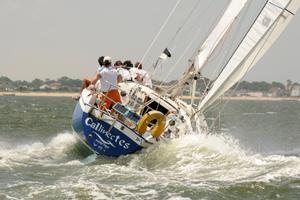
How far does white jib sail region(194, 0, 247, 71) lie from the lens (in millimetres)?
15312

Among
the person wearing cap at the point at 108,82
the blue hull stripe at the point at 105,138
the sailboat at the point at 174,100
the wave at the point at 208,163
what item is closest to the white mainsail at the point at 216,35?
the sailboat at the point at 174,100

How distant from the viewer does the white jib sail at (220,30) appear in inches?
603

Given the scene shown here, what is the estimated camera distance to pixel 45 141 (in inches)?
766

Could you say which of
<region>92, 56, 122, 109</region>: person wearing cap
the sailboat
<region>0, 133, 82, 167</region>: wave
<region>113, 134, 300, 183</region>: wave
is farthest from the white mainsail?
<region>0, 133, 82, 167</region>: wave

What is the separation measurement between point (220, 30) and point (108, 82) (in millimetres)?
3404

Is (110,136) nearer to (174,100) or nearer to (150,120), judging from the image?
(150,120)

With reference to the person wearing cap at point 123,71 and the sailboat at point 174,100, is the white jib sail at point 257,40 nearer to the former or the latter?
the sailboat at point 174,100

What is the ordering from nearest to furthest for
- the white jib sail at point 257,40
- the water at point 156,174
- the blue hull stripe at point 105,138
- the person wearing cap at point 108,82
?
the water at point 156,174, the white jib sail at point 257,40, the blue hull stripe at point 105,138, the person wearing cap at point 108,82

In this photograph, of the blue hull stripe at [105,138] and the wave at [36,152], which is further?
the wave at [36,152]

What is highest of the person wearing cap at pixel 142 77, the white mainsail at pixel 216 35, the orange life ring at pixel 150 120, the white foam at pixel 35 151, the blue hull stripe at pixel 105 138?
the white mainsail at pixel 216 35

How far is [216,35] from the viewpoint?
1559 centimetres

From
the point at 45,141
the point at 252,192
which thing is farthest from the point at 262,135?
the point at 252,192

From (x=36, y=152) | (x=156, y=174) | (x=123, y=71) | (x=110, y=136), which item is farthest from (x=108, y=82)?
(x=36, y=152)

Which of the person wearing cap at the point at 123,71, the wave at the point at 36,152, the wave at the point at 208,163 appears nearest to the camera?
the wave at the point at 208,163
